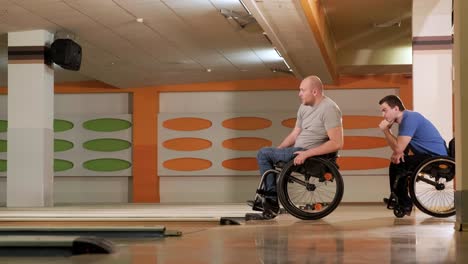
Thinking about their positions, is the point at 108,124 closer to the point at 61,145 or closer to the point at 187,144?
the point at 61,145

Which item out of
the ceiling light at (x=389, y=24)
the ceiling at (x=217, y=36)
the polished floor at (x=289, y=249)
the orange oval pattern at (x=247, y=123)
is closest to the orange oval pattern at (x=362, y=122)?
the ceiling at (x=217, y=36)

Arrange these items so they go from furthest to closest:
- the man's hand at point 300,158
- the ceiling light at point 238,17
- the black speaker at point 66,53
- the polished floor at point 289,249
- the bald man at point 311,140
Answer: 1. the black speaker at point 66,53
2. the ceiling light at point 238,17
3. the bald man at point 311,140
4. the man's hand at point 300,158
5. the polished floor at point 289,249

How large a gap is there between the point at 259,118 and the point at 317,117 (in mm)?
9947

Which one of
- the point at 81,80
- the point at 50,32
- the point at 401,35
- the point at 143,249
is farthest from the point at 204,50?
the point at 143,249

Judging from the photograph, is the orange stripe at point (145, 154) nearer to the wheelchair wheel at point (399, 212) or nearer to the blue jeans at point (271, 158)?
the wheelchair wheel at point (399, 212)

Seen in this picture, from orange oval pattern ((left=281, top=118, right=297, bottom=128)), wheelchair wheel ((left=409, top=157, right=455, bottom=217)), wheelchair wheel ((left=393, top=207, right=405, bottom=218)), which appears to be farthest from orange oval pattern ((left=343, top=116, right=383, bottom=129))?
wheelchair wheel ((left=409, top=157, right=455, bottom=217))

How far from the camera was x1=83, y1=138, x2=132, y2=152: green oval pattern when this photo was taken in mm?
16359

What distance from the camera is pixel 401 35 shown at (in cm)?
1364

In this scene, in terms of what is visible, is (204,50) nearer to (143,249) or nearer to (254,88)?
(254,88)

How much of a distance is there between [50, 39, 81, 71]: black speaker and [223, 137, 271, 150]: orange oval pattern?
5.46 metres

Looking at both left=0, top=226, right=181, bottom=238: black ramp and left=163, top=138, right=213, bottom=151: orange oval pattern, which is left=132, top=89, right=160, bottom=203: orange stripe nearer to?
left=163, top=138, right=213, bottom=151: orange oval pattern

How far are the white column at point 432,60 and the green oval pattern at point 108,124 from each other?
319 inches

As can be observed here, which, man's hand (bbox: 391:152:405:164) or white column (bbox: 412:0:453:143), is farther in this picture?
white column (bbox: 412:0:453:143)

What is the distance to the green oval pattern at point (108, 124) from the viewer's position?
16438mm
